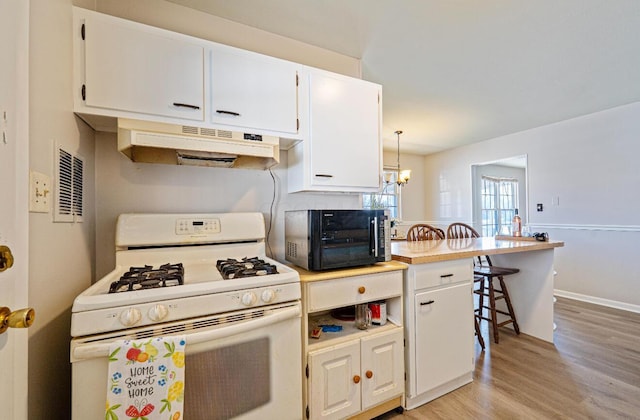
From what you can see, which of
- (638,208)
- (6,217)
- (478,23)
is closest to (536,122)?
(638,208)

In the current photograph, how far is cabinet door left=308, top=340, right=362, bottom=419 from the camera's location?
1.32 metres

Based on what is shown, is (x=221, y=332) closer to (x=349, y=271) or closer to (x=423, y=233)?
(x=349, y=271)

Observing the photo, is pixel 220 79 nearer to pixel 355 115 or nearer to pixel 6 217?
pixel 355 115

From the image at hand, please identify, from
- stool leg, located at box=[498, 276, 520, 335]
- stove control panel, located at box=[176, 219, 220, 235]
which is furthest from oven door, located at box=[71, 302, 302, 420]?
stool leg, located at box=[498, 276, 520, 335]

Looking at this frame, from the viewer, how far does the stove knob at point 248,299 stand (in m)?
1.09

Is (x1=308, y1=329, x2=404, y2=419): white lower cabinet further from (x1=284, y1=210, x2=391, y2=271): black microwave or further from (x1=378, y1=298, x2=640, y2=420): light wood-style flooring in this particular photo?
(x1=284, y1=210, x2=391, y2=271): black microwave

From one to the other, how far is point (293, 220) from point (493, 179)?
5.68 meters

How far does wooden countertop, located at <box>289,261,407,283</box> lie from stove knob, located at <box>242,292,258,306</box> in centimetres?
27

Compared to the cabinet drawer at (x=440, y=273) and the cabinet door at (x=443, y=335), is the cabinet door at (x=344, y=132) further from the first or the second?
the cabinet door at (x=443, y=335)

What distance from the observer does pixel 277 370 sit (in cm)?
116

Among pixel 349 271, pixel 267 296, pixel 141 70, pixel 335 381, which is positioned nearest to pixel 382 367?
pixel 335 381

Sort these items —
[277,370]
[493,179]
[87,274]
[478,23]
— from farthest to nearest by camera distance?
[493,179], [478,23], [87,274], [277,370]

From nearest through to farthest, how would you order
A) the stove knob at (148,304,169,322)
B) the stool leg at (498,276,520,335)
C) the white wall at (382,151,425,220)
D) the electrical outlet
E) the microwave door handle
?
the electrical outlet, the stove knob at (148,304,169,322), the microwave door handle, the stool leg at (498,276,520,335), the white wall at (382,151,425,220)

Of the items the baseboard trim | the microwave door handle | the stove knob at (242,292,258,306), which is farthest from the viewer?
the baseboard trim
